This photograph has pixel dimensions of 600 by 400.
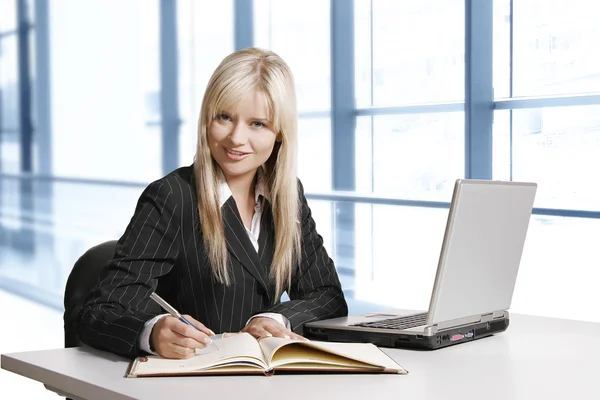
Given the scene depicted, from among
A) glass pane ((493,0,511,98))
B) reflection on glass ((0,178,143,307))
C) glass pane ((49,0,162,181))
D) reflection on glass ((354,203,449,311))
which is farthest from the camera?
glass pane ((49,0,162,181))

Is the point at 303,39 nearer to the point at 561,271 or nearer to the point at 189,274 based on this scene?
the point at 561,271

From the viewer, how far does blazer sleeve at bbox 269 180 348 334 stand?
5.85ft

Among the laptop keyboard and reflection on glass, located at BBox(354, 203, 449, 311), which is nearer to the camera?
the laptop keyboard

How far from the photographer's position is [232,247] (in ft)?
5.74

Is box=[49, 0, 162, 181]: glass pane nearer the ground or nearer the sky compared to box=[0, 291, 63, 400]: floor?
nearer the sky

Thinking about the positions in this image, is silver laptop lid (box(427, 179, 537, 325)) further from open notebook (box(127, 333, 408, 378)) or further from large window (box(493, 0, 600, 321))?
large window (box(493, 0, 600, 321))

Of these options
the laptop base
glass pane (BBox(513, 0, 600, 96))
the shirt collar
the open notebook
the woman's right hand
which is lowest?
the laptop base

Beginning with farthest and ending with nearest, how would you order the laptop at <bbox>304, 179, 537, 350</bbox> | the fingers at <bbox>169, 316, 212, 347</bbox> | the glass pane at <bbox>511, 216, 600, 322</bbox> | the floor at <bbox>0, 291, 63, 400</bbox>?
the glass pane at <bbox>511, 216, 600, 322</bbox>, the floor at <bbox>0, 291, 63, 400</bbox>, the laptop at <bbox>304, 179, 537, 350</bbox>, the fingers at <bbox>169, 316, 212, 347</bbox>

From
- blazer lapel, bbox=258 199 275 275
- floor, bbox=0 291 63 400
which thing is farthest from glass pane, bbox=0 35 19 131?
blazer lapel, bbox=258 199 275 275

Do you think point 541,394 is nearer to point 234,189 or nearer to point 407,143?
point 234,189

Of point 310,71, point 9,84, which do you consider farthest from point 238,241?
point 9,84

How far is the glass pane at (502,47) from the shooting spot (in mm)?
4641

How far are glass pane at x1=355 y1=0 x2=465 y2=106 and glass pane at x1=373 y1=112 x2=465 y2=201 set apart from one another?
145mm

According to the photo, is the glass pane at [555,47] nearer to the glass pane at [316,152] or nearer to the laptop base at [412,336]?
the glass pane at [316,152]
